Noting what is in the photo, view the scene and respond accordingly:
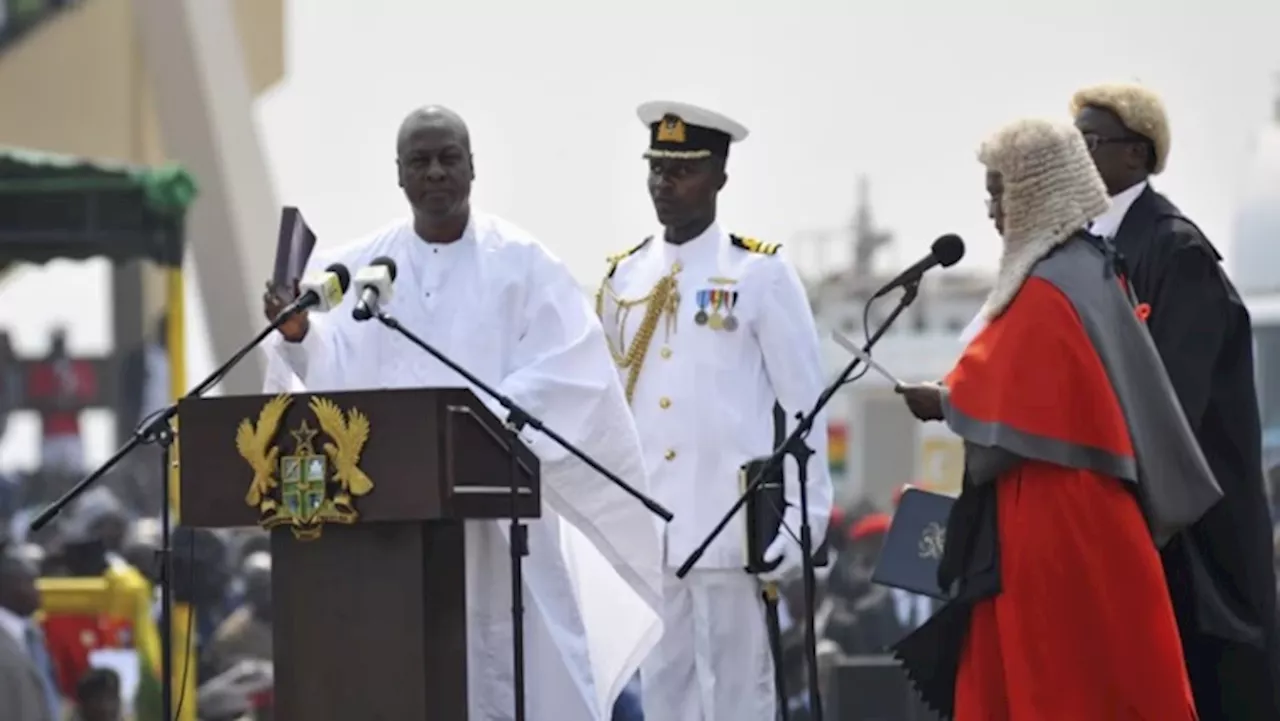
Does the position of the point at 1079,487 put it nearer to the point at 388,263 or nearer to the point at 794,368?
the point at 388,263

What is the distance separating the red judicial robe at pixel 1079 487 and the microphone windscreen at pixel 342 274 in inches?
70.8

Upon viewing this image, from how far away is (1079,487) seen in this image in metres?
8.67

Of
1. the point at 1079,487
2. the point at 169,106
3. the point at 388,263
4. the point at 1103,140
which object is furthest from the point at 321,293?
the point at 169,106

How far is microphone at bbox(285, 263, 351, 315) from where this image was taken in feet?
29.9

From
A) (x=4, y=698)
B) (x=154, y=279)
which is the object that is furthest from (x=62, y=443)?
(x=4, y=698)

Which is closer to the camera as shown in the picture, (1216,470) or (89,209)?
(1216,470)

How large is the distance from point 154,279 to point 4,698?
40.5 feet

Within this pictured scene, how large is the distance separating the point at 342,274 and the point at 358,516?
2.55ft

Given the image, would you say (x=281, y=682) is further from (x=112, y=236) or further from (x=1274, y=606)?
(x=112, y=236)

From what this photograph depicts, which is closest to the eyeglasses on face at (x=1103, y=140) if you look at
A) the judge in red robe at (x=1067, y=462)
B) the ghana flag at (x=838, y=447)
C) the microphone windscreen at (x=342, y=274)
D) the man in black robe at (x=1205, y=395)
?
the man in black robe at (x=1205, y=395)

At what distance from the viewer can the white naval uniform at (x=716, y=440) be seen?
10742mm

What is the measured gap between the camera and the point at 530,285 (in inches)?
410

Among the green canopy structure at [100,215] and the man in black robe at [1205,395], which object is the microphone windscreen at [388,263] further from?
the green canopy structure at [100,215]

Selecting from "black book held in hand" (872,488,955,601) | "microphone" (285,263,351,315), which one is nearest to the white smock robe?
"microphone" (285,263,351,315)
